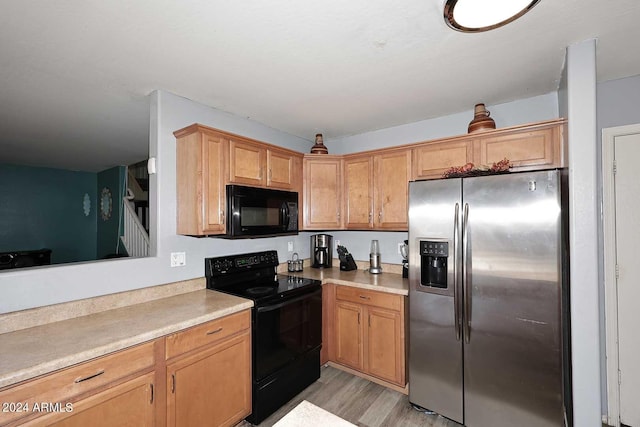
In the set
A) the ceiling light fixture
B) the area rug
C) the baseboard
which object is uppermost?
the ceiling light fixture

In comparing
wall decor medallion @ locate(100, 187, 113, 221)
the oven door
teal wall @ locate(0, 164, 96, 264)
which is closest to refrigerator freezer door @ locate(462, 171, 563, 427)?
the oven door

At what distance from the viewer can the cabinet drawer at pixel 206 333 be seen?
1659 millimetres

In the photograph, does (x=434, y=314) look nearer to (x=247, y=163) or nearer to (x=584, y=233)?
(x=584, y=233)

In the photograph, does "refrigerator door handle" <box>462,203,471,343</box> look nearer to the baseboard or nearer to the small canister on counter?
the baseboard

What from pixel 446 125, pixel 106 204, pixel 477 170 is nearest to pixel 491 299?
pixel 477 170

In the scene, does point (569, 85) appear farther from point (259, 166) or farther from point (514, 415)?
point (259, 166)

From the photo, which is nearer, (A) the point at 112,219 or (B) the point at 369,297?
(B) the point at 369,297

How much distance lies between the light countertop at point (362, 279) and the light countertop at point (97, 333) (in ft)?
3.18

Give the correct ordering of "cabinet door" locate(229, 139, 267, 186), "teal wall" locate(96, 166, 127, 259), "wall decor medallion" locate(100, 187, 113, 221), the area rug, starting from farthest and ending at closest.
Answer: "wall decor medallion" locate(100, 187, 113, 221)
"teal wall" locate(96, 166, 127, 259)
"cabinet door" locate(229, 139, 267, 186)
the area rug

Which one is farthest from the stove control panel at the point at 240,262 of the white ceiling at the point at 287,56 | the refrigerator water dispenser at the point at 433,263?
the refrigerator water dispenser at the point at 433,263

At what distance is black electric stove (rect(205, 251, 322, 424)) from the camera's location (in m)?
2.13

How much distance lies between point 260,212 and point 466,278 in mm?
1688

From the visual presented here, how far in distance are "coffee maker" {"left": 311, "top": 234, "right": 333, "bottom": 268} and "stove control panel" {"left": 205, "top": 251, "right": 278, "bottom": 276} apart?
0.56 metres

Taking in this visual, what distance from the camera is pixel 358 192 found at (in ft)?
10.1
